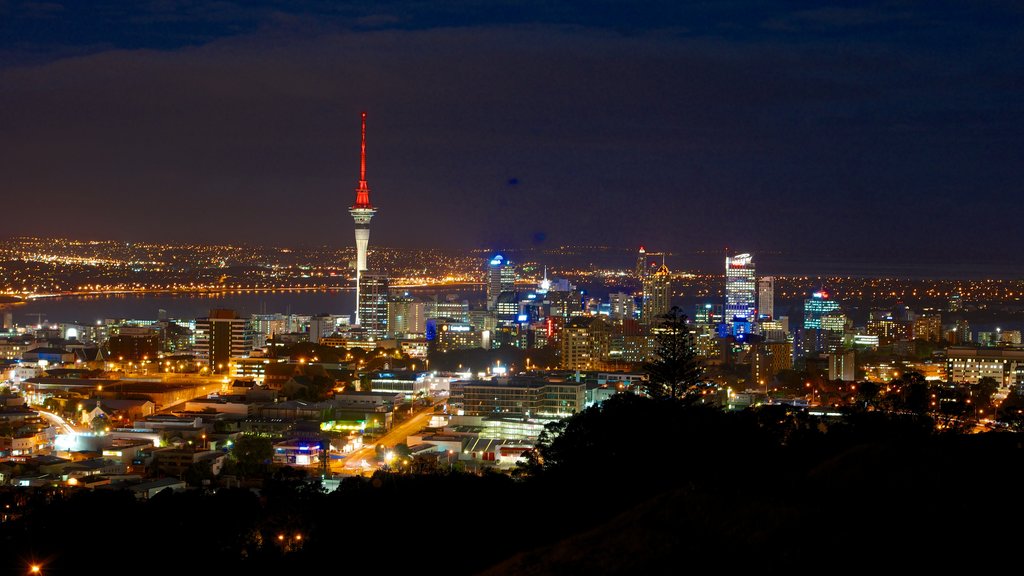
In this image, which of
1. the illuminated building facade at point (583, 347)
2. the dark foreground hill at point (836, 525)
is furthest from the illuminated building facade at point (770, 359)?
the dark foreground hill at point (836, 525)

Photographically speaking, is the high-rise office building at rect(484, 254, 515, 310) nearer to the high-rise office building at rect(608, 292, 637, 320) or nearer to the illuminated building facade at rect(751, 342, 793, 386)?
the high-rise office building at rect(608, 292, 637, 320)

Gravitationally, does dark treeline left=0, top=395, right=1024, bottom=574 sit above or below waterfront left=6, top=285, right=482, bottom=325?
below

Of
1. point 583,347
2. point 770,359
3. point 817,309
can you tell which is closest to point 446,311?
point 817,309

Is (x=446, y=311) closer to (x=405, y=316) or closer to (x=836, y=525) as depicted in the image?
(x=405, y=316)

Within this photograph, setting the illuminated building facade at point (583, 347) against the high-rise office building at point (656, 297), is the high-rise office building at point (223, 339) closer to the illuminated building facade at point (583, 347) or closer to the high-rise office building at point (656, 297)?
the illuminated building facade at point (583, 347)

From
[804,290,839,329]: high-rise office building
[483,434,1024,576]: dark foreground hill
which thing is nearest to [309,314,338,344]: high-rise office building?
[804,290,839,329]: high-rise office building

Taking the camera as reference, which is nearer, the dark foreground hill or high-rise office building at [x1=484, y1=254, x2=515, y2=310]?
the dark foreground hill
